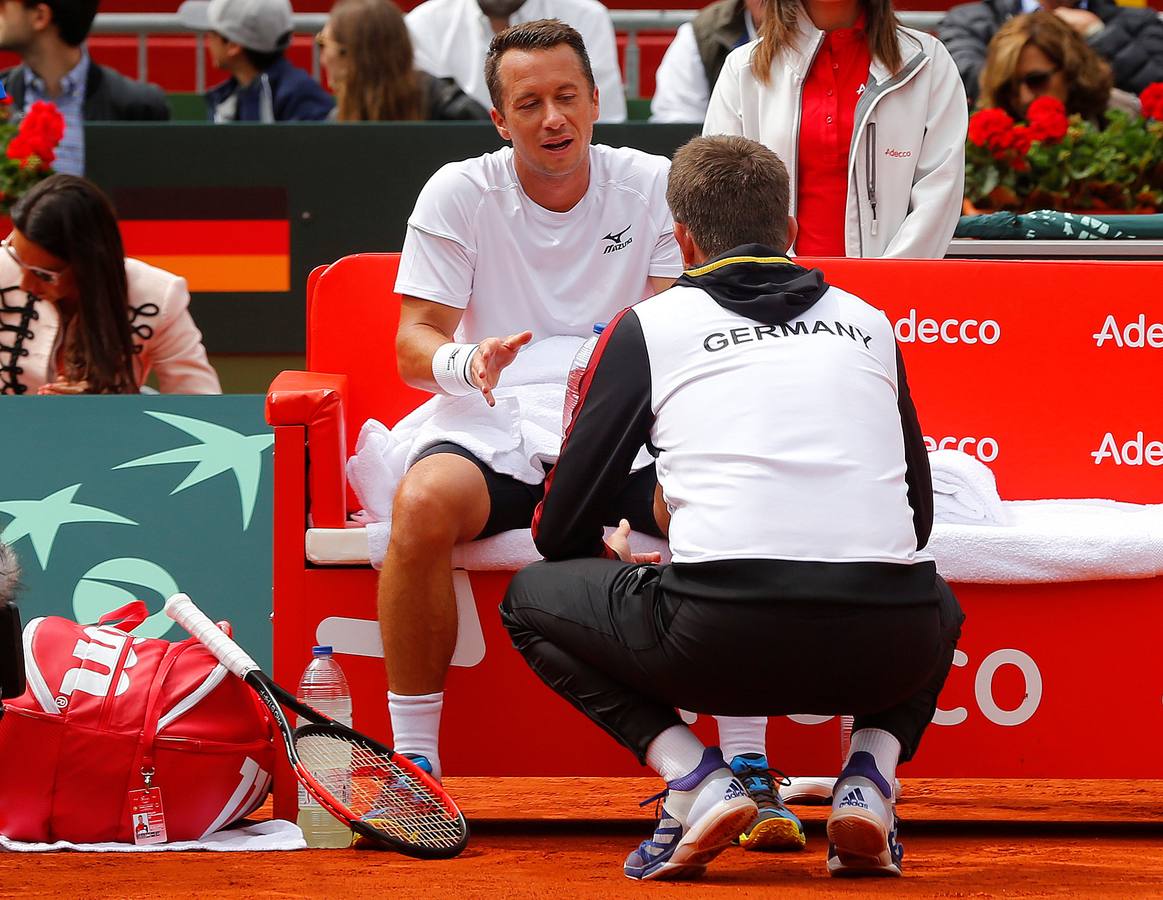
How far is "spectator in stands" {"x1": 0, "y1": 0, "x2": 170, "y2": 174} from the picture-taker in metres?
6.33

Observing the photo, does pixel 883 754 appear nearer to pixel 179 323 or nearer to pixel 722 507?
pixel 722 507

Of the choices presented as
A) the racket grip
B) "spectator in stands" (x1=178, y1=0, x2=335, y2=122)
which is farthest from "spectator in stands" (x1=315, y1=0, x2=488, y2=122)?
the racket grip

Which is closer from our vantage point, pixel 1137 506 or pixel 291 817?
pixel 291 817

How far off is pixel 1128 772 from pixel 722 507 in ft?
3.86

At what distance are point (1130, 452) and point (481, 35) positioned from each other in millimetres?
3326

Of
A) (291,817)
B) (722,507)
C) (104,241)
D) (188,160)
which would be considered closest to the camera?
(722,507)

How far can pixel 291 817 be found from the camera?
3.31 meters

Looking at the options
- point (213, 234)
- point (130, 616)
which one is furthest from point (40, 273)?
point (130, 616)

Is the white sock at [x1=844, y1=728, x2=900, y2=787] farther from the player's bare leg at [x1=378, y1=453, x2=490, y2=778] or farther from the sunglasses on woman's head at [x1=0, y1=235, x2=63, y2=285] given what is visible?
the sunglasses on woman's head at [x1=0, y1=235, x2=63, y2=285]

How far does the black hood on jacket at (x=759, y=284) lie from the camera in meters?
2.72

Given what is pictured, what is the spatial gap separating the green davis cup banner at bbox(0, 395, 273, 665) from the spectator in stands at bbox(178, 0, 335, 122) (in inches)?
95.6

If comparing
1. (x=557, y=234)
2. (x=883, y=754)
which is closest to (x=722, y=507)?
(x=883, y=754)

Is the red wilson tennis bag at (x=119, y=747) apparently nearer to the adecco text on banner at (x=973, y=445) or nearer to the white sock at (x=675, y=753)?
the white sock at (x=675, y=753)

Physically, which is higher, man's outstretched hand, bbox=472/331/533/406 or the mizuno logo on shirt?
the mizuno logo on shirt
